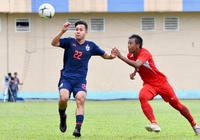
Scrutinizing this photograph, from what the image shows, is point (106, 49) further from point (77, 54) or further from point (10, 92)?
point (77, 54)

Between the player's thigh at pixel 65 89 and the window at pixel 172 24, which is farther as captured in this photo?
the window at pixel 172 24

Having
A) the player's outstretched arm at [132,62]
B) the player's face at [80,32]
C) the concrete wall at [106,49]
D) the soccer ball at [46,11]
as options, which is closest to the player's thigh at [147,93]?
the player's outstretched arm at [132,62]

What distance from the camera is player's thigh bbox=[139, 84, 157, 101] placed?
41.3 feet

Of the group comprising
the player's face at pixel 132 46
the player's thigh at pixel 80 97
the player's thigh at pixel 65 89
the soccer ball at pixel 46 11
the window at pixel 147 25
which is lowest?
the player's thigh at pixel 80 97

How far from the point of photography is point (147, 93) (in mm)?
12641

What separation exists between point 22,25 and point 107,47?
17.9ft

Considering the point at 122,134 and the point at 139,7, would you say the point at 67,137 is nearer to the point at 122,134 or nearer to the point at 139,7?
the point at 122,134

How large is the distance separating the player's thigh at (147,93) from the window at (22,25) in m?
28.4

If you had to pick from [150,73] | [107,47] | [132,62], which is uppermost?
[107,47]

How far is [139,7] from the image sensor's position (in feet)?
130

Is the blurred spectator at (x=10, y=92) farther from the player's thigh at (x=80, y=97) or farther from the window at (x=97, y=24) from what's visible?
the player's thigh at (x=80, y=97)

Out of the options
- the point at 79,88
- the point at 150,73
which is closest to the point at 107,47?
the point at 150,73

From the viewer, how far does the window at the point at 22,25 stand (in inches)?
1599

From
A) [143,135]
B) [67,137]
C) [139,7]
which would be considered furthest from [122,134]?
[139,7]
